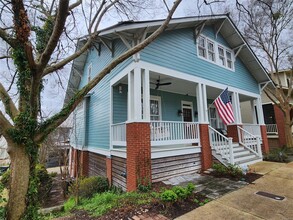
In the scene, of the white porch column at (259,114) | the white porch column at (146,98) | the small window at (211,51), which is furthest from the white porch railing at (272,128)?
the white porch column at (146,98)

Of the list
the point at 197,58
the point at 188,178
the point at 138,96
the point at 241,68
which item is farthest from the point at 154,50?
the point at 241,68

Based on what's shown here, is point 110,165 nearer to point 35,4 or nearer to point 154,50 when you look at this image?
point 154,50

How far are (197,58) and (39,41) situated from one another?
695 centimetres

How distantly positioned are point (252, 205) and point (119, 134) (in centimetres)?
496

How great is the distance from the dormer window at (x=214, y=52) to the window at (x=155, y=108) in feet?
10.7

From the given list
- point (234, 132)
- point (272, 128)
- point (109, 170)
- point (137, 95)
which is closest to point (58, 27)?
point (137, 95)

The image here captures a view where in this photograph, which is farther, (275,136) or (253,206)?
(275,136)

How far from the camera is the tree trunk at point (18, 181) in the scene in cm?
323

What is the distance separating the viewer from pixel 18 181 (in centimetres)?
331

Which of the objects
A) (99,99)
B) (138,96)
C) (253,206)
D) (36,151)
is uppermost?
(99,99)

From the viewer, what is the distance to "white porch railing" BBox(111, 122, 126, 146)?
7000 mm

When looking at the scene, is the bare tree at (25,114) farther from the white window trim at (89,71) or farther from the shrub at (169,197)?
the white window trim at (89,71)

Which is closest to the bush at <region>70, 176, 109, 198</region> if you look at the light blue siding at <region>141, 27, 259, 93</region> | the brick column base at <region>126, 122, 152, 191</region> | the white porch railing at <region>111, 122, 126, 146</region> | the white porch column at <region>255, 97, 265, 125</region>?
the white porch railing at <region>111, 122, 126, 146</region>

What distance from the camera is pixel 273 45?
1320 centimetres
